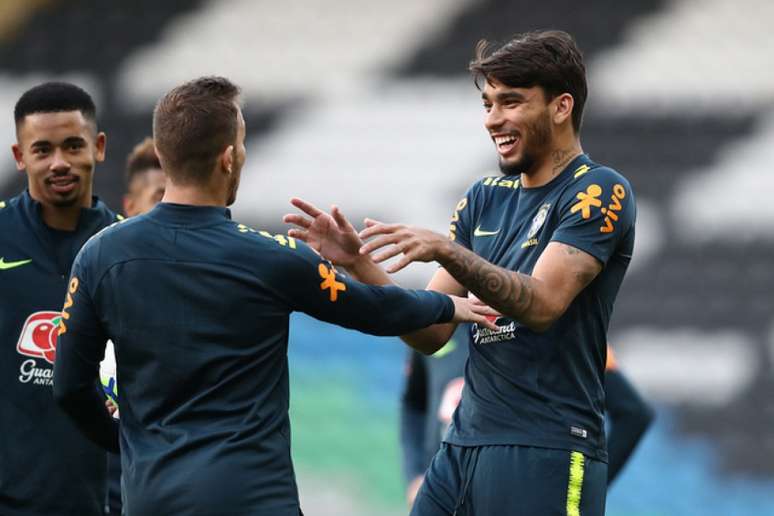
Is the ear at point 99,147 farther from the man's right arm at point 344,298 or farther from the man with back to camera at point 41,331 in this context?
the man's right arm at point 344,298

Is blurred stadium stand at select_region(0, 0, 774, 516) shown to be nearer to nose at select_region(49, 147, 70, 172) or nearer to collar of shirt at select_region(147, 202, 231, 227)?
Result: nose at select_region(49, 147, 70, 172)

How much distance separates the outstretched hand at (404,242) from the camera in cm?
336

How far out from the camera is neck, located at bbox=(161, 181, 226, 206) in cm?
340

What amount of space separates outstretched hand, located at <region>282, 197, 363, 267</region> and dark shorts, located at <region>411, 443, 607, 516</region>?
25.7 inches

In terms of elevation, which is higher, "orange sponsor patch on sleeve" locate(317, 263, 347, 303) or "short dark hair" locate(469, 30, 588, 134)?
"short dark hair" locate(469, 30, 588, 134)

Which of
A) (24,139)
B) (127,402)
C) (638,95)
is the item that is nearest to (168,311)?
(127,402)

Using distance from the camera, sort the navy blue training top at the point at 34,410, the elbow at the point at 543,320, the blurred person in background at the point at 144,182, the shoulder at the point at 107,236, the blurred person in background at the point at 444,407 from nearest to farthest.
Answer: the shoulder at the point at 107,236 → the elbow at the point at 543,320 → the navy blue training top at the point at 34,410 → the blurred person in background at the point at 444,407 → the blurred person in background at the point at 144,182

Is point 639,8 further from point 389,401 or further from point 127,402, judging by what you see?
point 127,402

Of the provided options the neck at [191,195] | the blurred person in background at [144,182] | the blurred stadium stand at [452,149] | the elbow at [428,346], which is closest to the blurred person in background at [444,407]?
the elbow at [428,346]

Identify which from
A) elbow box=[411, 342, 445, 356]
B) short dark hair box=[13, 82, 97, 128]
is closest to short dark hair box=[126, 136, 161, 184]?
short dark hair box=[13, 82, 97, 128]

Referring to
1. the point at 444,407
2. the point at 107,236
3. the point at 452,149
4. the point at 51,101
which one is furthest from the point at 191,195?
the point at 452,149

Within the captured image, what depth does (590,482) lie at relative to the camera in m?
3.71

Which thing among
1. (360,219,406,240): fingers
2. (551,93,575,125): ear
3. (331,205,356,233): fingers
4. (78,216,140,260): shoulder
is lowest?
(78,216,140,260): shoulder

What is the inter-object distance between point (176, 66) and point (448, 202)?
2.00m
